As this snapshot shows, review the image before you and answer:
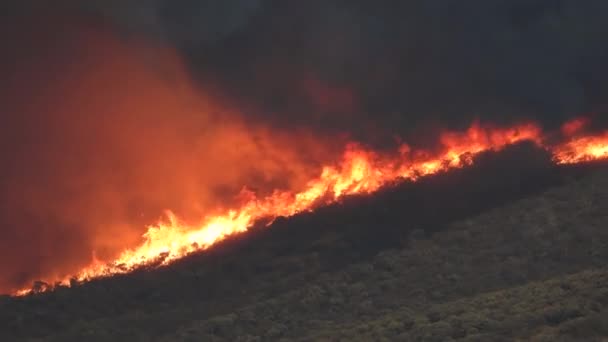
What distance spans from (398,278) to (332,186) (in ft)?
46.6

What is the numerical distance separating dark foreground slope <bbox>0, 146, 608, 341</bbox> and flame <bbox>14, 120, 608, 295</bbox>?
6.28 feet

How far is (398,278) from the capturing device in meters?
46.2

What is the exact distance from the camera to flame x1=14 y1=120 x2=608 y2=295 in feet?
178

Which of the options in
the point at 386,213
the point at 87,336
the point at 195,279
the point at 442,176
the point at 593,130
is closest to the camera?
the point at 87,336

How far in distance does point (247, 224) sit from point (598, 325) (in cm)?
2782

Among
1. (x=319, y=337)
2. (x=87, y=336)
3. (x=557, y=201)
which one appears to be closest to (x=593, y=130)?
(x=557, y=201)

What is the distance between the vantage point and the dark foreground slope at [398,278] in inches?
1527

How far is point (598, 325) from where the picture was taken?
34.7 m

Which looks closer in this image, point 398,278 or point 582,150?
point 398,278

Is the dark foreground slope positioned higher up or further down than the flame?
further down

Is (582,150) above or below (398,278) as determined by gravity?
above

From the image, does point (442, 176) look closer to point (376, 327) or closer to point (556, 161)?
point (556, 161)

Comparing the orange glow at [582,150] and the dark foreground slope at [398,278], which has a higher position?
the orange glow at [582,150]

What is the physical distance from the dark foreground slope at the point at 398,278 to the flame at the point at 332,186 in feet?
6.28
